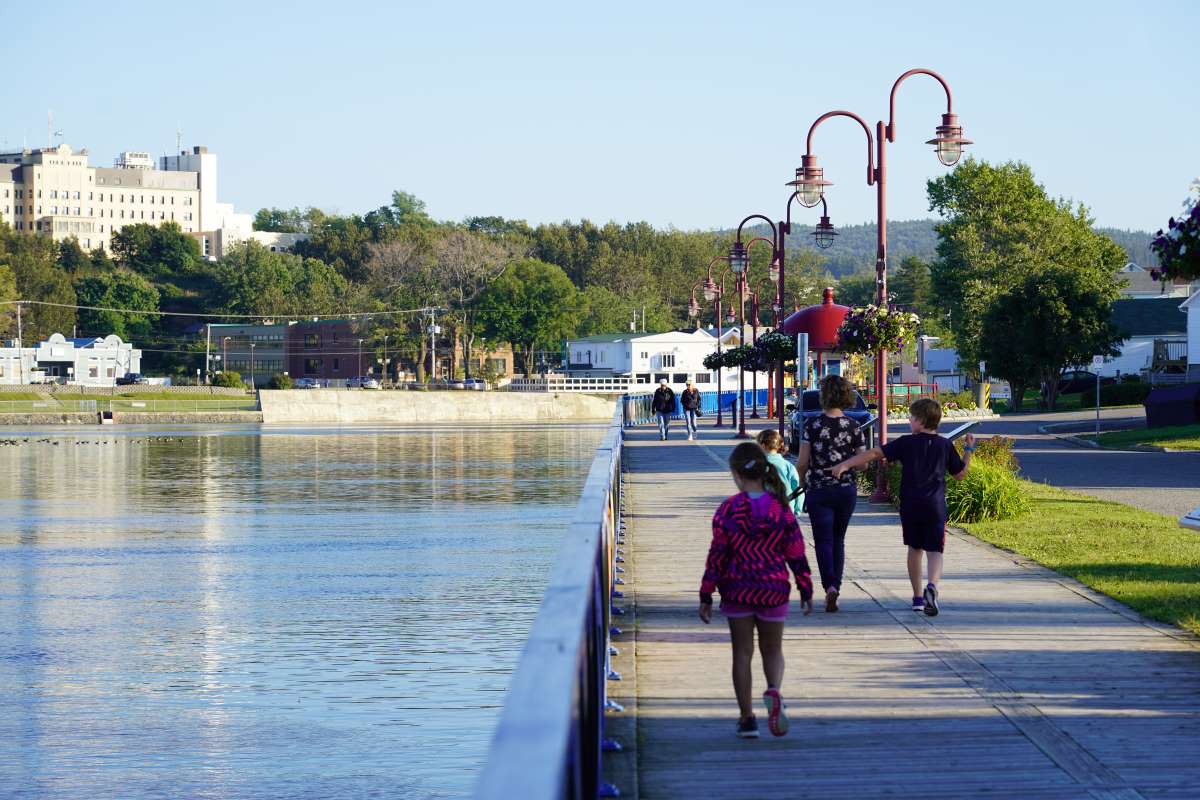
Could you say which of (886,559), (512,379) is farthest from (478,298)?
(886,559)

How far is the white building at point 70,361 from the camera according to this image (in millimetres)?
131500

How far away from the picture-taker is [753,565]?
741 cm

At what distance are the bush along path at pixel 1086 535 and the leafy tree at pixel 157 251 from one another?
171 m

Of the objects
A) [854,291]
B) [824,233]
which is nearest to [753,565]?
[824,233]

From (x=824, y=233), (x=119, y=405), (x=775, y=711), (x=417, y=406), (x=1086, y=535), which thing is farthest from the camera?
(x=119, y=405)

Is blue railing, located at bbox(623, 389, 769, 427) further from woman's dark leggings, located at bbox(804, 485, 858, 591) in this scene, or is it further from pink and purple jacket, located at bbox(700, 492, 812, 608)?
pink and purple jacket, located at bbox(700, 492, 812, 608)

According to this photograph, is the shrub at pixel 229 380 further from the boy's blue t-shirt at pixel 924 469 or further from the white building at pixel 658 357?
the boy's blue t-shirt at pixel 924 469

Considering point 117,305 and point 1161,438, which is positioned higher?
point 117,305

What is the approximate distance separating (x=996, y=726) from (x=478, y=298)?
423ft

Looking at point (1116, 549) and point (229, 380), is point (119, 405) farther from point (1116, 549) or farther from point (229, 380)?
point (1116, 549)

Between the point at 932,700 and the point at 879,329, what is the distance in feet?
46.2

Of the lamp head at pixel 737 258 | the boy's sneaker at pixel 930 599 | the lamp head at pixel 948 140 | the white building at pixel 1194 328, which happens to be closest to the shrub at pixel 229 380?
the white building at pixel 1194 328

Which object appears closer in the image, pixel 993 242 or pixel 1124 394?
pixel 1124 394

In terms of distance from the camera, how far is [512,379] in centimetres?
13350
